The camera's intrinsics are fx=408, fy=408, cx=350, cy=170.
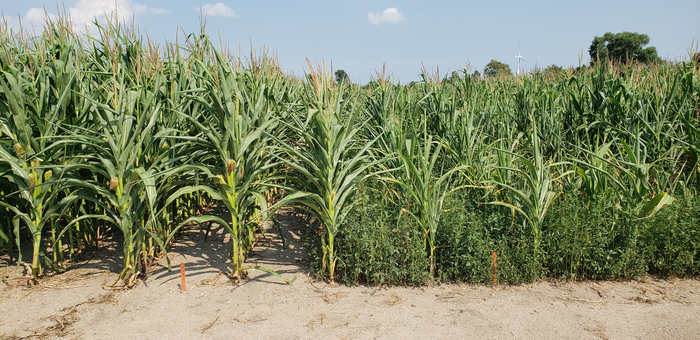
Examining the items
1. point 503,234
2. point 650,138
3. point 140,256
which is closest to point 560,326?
point 503,234

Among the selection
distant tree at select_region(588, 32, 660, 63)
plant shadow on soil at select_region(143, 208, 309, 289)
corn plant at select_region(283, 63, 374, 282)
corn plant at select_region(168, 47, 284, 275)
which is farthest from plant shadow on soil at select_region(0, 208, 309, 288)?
distant tree at select_region(588, 32, 660, 63)

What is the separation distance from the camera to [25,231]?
437cm

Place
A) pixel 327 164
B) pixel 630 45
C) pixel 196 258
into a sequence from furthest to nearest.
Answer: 1. pixel 630 45
2. pixel 196 258
3. pixel 327 164

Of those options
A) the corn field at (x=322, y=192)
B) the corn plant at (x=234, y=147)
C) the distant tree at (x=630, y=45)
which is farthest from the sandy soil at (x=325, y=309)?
the distant tree at (x=630, y=45)

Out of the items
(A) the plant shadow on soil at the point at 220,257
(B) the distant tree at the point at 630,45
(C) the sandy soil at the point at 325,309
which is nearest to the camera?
(C) the sandy soil at the point at 325,309

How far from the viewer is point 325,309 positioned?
2939 millimetres

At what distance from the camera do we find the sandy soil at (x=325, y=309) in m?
2.65

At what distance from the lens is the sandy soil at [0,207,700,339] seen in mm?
2654

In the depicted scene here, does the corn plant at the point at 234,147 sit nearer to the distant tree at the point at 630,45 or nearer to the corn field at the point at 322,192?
the corn field at the point at 322,192

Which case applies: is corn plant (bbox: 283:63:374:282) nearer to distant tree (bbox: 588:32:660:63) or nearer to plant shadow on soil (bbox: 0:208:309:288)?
plant shadow on soil (bbox: 0:208:309:288)

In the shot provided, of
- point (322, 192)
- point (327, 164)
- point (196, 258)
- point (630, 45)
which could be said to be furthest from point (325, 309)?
point (630, 45)

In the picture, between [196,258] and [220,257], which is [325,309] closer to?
[220,257]

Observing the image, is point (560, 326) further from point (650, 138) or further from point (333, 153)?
point (650, 138)

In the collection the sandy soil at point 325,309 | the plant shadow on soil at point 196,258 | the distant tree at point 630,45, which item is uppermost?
the distant tree at point 630,45
